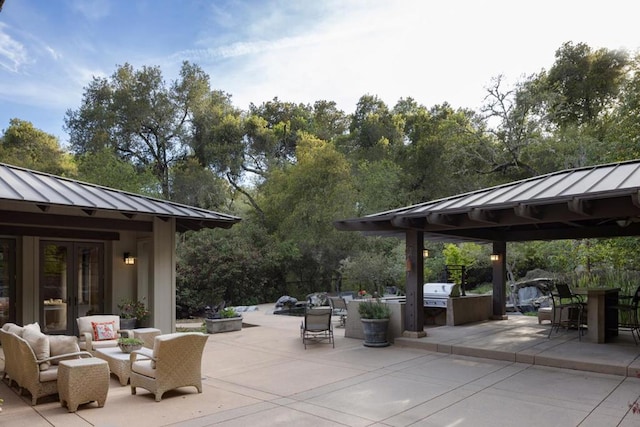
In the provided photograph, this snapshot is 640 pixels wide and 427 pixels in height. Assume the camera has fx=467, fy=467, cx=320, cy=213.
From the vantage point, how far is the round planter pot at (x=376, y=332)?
8992 mm

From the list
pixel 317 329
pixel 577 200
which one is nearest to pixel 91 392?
pixel 317 329

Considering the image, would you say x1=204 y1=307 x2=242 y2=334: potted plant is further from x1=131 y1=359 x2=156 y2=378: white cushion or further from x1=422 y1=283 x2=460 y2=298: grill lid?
x1=131 y1=359 x2=156 y2=378: white cushion

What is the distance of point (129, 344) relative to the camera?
21.5 feet

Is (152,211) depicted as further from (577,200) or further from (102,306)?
(577,200)

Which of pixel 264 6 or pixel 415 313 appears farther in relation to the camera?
pixel 264 6

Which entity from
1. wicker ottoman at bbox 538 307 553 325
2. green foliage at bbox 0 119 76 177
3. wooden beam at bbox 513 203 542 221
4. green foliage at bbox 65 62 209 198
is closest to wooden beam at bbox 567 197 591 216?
wooden beam at bbox 513 203 542 221

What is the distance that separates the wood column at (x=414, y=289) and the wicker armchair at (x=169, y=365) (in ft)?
16.0

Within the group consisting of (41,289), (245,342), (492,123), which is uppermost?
(492,123)

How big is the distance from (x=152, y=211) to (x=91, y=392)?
386 cm

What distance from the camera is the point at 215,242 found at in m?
18.7

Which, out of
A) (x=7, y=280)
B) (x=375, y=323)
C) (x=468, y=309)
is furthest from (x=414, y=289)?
(x=7, y=280)

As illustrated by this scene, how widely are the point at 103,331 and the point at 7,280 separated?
9.16 feet

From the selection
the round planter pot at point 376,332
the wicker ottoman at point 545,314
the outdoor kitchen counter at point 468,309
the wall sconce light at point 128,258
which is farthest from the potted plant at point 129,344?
the wicker ottoman at point 545,314

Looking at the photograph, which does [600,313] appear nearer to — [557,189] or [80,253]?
[557,189]
